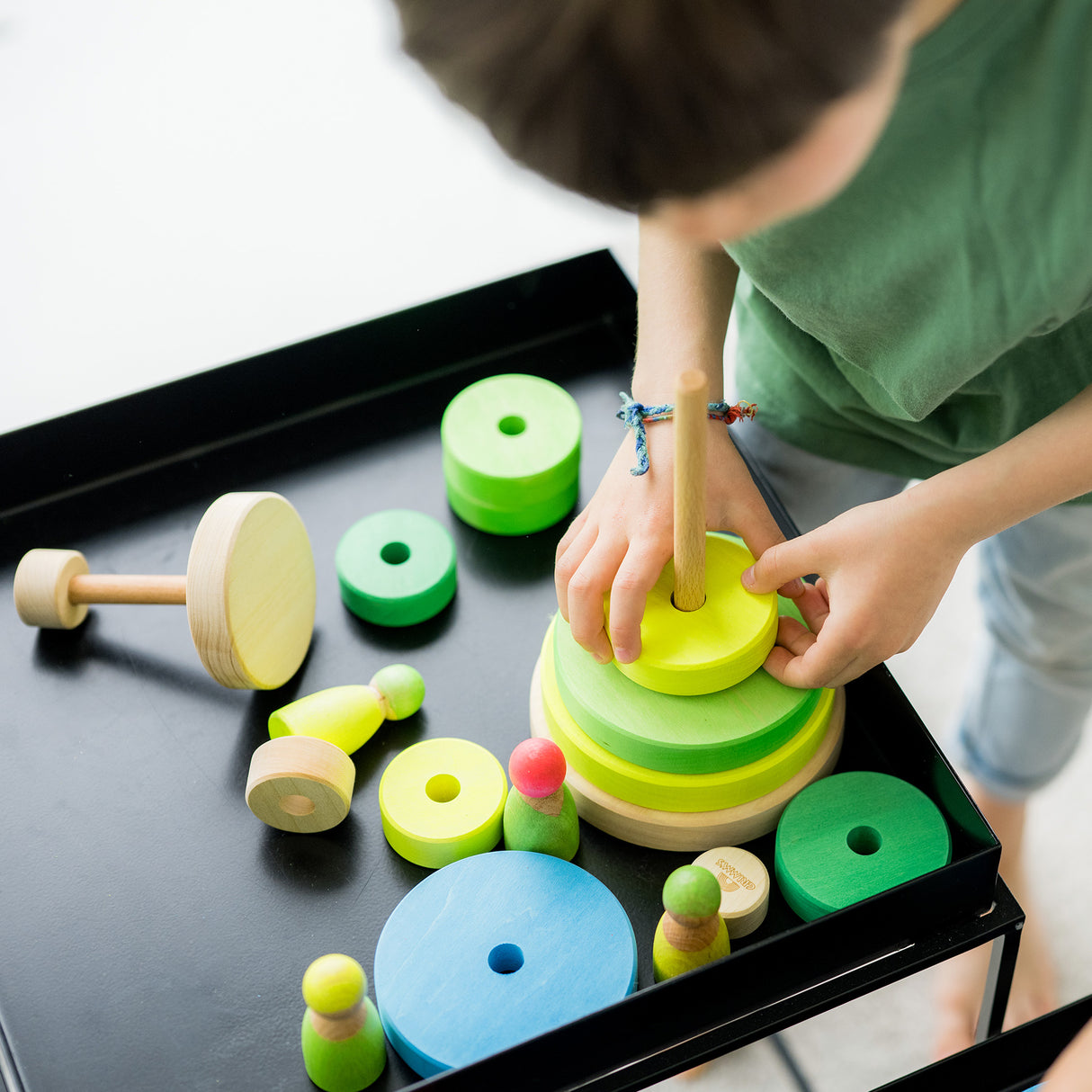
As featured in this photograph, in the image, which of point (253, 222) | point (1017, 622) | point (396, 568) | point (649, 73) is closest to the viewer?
point (649, 73)

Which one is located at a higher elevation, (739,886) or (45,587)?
(45,587)

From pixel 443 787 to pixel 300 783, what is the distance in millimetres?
85

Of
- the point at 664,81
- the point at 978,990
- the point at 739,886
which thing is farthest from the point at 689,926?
the point at 978,990

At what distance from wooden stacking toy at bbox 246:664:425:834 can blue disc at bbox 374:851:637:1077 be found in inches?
3.0

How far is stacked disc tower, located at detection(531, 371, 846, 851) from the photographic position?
661 millimetres

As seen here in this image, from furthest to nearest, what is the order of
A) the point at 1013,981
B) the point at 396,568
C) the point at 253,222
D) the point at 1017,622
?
the point at 253,222 < the point at 1013,981 < the point at 1017,622 < the point at 396,568

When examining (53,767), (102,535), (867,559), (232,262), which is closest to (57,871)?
(53,767)

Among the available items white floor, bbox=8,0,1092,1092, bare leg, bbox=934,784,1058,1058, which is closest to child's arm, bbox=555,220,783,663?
white floor, bbox=8,0,1092,1092

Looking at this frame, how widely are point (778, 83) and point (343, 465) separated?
0.57 meters

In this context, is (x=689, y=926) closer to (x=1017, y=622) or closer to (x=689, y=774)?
(x=689, y=774)

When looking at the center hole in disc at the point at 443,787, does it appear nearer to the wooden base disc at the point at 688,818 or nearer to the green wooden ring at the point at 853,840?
the wooden base disc at the point at 688,818

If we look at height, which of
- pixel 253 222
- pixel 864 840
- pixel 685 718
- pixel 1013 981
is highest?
pixel 253 222

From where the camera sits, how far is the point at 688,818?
2.21ft

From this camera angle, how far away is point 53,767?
0.73 meters
